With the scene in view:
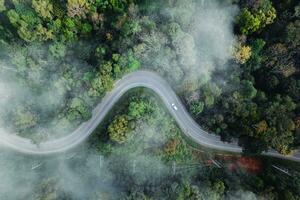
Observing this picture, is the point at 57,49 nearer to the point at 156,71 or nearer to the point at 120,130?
the point at 156,71

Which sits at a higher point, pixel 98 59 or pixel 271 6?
pixel 271 6

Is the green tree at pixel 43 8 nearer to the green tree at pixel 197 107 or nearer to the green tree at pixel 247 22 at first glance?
the green tree at pixel 197 107

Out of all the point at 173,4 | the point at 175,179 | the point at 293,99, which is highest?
the point at 173,4

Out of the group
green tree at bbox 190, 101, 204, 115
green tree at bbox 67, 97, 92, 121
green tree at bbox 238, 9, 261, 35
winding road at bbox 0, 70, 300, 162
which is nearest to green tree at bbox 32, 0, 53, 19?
green tree at bbox 67, 97, 92, 121

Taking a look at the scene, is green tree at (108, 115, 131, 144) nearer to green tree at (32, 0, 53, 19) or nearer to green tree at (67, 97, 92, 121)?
green tree at (67, 97, 92, 121)

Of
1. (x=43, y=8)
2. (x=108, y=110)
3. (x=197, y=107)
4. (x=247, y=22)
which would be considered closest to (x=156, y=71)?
(x=197, y=107)

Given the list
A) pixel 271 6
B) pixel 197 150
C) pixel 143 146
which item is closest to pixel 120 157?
pixel 143 146

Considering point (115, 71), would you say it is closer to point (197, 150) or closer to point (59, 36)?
point (59, 36)
